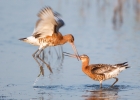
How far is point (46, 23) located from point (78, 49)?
11.4ft

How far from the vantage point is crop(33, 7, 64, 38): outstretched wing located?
10.8 metres

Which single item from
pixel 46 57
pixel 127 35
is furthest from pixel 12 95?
pixel 127 35

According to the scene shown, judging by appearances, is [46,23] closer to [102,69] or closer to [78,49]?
[102,69]

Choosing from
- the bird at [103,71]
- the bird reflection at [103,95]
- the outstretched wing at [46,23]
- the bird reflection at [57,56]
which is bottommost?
the bird reflection at [103,95]

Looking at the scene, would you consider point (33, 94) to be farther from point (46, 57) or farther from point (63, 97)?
point (46, 57)

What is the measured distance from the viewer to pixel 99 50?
47.4ft

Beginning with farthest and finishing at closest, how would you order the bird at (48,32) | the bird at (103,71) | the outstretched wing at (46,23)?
the bird at (48,32)
the outstretched wing at (46,23)
the bird at (103,71)

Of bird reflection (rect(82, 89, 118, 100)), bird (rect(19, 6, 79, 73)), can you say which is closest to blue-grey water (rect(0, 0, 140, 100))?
bird reflection (rect(82, 89, 118, 100))

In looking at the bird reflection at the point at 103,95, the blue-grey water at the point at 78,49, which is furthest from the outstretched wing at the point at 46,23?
the bird reflection at the point at 103,95

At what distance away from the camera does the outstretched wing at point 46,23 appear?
425 inches

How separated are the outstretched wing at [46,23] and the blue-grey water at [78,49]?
0.93m

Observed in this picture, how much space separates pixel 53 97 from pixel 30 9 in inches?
516

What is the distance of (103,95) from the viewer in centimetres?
972

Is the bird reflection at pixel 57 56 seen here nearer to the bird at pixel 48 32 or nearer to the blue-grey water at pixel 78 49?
the blue-grey water at pixel 78 49
